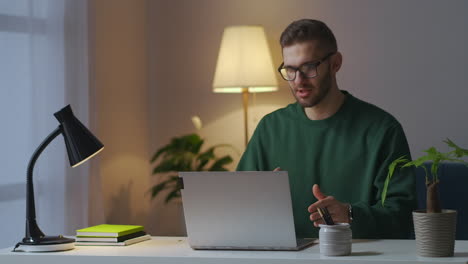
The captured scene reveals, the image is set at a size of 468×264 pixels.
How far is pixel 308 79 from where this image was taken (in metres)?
2.70

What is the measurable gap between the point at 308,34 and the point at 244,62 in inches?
54.5

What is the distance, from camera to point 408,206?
8.27ft

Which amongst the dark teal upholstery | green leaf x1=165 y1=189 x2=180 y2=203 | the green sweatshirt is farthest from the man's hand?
green leaf x1=165 y1=189 x2=180 y2=203

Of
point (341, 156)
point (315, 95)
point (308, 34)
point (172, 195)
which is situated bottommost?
point (172, 195)

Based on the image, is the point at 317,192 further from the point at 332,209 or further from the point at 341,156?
the point at 341,156

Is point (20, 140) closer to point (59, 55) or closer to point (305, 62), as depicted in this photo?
point (59, 55)

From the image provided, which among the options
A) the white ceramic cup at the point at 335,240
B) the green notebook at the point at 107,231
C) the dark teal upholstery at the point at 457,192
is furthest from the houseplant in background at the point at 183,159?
the white ceramic cup at the point at 335,240

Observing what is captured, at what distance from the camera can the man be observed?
2.67 m

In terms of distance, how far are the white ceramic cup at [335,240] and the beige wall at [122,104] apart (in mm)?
2125

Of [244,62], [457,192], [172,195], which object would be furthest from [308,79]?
[172,195]

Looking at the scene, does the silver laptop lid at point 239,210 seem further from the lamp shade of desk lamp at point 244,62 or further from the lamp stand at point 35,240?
the lamp shade of desk lamp at point 244,62

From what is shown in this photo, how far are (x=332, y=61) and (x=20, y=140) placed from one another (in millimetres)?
1467

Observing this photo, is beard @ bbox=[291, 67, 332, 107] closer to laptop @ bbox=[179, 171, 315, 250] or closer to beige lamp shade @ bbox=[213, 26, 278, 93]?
laptop @ bbox=[179, 171, 315, 250]

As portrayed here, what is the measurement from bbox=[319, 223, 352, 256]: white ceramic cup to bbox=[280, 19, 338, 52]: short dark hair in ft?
2.99
